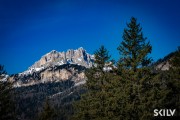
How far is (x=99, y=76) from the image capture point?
3875 cm

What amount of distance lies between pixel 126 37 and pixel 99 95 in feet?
31.0

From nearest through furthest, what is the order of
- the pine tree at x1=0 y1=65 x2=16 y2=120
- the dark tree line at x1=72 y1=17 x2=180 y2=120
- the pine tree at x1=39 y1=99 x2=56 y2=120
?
1. the dark tree line at x1=72 y1=17 x2=180 y2=120
2. the pine tree at x1=0 y1=65 x2=16 y2=120
3. the pine tree at x1=39 y1=99 x2=56 y2=120

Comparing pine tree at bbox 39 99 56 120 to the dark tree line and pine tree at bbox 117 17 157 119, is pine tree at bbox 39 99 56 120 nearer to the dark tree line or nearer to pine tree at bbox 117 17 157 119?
the dark tree line

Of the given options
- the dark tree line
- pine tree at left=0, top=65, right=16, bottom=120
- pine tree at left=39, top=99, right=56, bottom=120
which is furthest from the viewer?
pine tree at left=39, top=99, right=56, bottom=120

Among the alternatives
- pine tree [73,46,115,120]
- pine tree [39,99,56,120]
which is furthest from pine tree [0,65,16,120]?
pine tree [39,99,56,120]

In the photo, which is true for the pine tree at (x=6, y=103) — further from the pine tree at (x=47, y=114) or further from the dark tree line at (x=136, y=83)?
the pine tree at (x=47, y=114)

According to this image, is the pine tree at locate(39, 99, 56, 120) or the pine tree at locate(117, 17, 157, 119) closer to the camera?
the pine tree at locate(117, 17, 157, 119)

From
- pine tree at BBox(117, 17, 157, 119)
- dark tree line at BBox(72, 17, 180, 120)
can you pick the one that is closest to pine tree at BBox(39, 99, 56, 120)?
dark tree line at BBox(72, 17, 180, 120)

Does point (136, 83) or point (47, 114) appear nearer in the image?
point (136, 83)

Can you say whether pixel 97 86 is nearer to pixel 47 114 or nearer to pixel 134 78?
pixel 134 78

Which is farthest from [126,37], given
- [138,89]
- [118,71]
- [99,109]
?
[99,109]

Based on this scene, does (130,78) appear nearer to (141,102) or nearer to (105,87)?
(141,102)

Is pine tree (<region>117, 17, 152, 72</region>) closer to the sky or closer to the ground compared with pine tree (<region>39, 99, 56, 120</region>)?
closer to the sky

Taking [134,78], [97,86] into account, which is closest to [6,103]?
[97,86]
